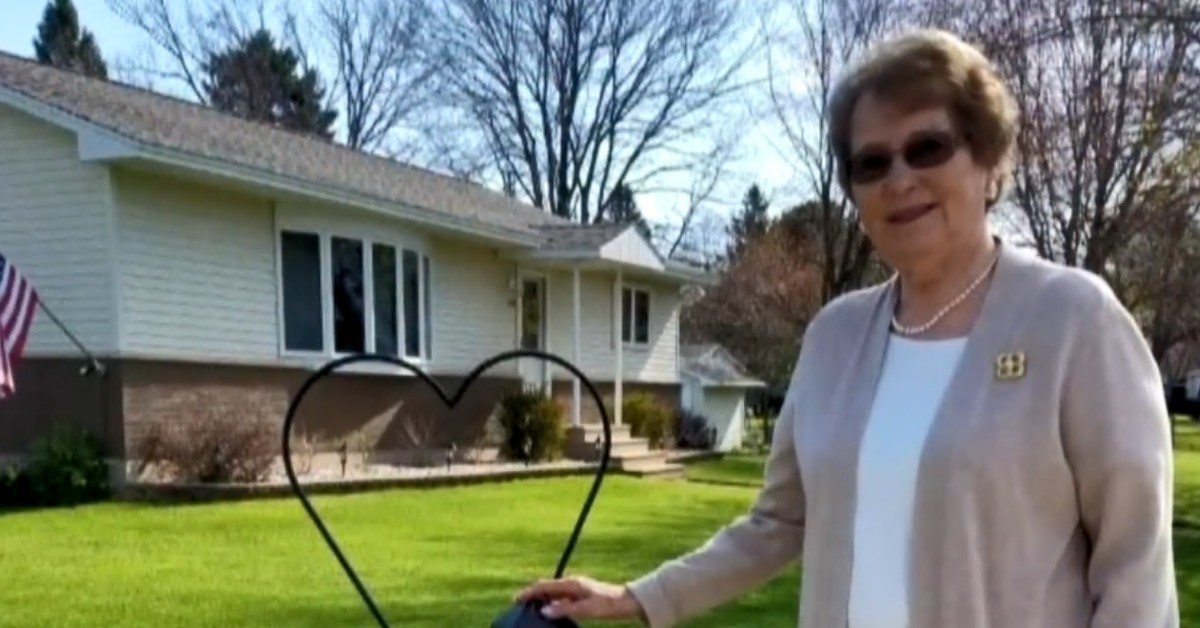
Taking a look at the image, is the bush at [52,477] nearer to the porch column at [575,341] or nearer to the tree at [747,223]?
the porch column at [575,341]

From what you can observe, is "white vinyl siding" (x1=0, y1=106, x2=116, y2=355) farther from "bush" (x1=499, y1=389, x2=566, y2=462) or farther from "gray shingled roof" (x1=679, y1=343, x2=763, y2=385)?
"gray shingled roof" (x1=679, y1=343, x2=763, y2=385)

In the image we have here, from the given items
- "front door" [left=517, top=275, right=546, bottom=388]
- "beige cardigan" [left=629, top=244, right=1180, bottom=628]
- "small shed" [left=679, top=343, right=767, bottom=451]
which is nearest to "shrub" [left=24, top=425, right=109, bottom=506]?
"front door" [left=517, top=275, right=546, bottom=388]

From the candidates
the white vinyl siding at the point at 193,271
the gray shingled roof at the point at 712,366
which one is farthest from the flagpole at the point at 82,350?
the gray shingled roof at the point at 712,366

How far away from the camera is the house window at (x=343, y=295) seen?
44.2 ft

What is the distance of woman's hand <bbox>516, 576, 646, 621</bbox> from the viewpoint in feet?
5.42

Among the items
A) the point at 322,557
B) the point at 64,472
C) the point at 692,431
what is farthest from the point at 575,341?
the point at 322,557

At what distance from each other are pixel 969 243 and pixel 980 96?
0.68ft

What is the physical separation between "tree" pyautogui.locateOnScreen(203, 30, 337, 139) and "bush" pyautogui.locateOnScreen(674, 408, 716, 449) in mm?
15726

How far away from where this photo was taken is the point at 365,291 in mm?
13984

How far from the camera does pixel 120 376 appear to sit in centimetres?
1123

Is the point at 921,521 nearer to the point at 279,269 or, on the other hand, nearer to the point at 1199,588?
the point at 1199,588

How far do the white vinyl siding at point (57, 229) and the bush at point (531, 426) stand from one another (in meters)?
5.85

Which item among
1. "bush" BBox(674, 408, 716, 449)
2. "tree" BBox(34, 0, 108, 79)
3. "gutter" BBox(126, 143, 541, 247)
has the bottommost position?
"bush" BBox(674, 408, 716, 449)

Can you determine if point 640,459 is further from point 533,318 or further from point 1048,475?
point 1048,475
